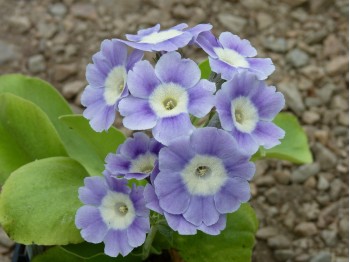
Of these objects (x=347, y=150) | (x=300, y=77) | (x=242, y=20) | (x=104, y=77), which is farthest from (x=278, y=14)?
(x=104, y=77)

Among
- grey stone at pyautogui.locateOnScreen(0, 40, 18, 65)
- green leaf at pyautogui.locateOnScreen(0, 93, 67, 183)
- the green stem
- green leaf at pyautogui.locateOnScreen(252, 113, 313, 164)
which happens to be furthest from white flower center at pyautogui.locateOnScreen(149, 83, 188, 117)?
grey stone at pyautogui.locateOnScreen(0, 40, 18, 65)

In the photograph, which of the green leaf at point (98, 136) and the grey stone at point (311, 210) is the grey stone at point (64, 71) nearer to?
the green leaf at point (98, 136)

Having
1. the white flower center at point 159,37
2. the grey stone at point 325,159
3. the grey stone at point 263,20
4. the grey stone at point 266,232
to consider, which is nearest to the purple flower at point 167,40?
the white flower center at point 159,37

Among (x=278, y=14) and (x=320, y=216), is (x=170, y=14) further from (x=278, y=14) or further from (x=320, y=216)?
(x=320, y=216)

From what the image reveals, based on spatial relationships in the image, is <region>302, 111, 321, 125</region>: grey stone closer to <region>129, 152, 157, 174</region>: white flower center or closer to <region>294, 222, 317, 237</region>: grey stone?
<region>294, 222, 317, 237</region>: grey stone

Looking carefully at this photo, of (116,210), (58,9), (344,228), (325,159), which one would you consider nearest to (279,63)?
(325,159)
